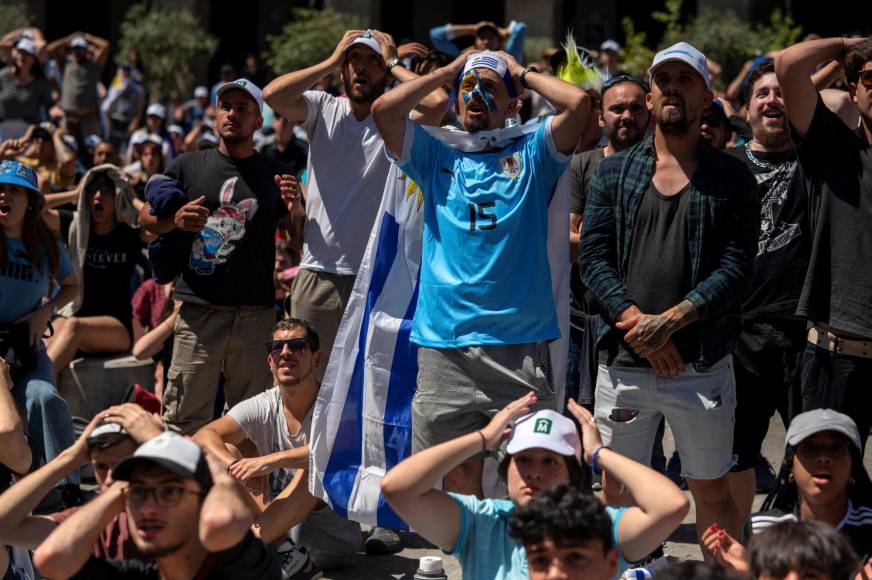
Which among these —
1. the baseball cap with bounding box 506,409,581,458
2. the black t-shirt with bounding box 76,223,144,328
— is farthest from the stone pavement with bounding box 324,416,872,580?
the black t-shirt with bounding box 76,223,144,328

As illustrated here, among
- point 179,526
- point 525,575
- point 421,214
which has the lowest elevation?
point 525,575

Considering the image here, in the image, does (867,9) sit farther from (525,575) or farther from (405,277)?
(525,575)

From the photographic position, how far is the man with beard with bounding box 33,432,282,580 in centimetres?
404

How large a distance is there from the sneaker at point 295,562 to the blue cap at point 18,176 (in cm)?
237

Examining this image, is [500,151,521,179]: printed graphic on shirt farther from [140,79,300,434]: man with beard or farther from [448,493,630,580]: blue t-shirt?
[140,79,300,434]: man with beard

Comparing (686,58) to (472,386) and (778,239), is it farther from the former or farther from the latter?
(472,386)

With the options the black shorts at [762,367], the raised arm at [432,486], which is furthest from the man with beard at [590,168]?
the raised arm at [432,486]

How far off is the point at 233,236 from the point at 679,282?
2.75 meters

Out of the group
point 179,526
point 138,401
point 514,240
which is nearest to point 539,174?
point 514,240

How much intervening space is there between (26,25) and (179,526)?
21480 millimetres

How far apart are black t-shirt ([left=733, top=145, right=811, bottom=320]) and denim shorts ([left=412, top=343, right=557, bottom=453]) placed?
4.18 feet

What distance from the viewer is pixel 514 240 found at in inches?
220

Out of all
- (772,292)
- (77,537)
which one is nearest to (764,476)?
(772,292)

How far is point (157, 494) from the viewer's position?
409 centimetres
